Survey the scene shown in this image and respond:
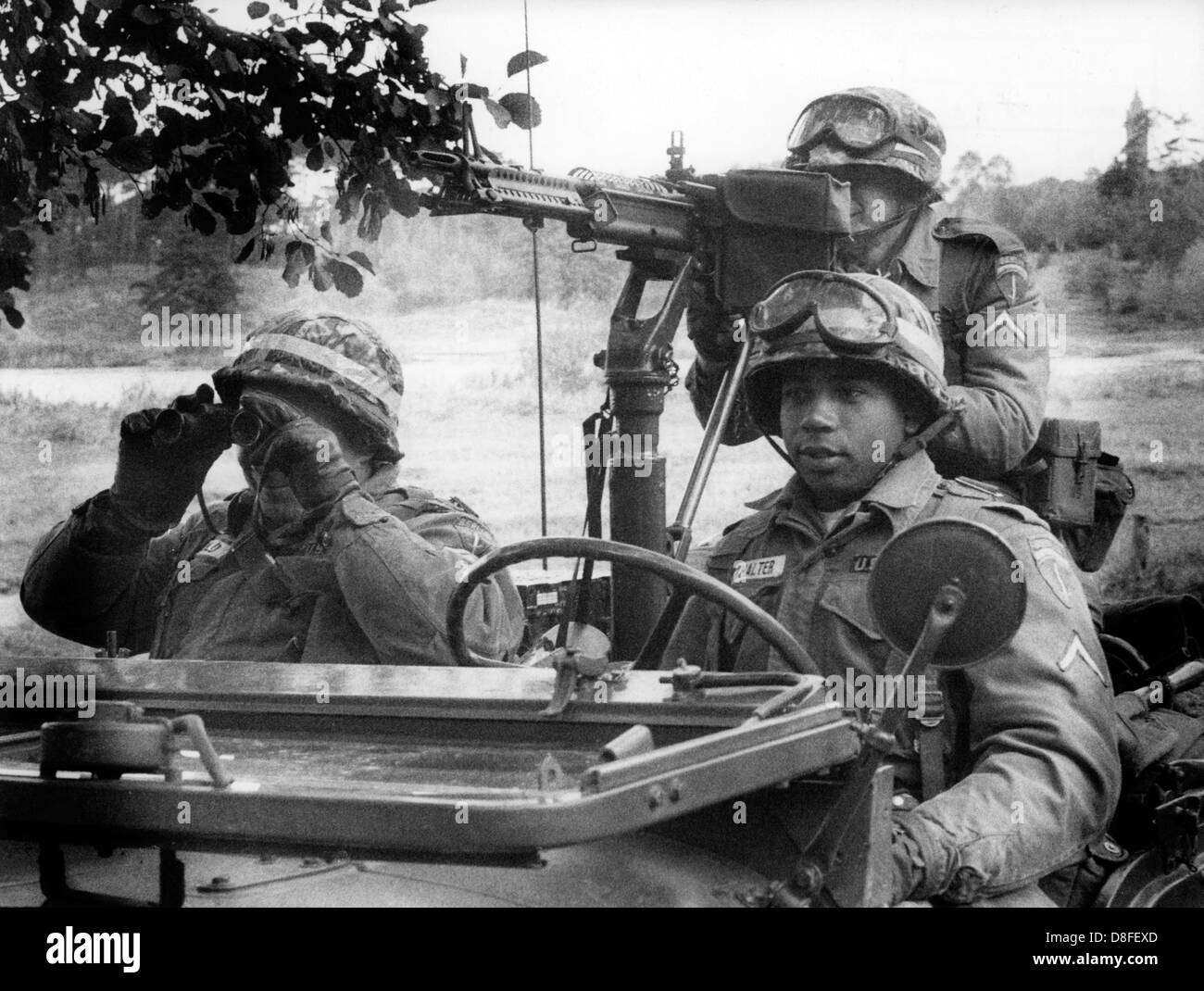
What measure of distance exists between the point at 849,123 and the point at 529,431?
258 cm

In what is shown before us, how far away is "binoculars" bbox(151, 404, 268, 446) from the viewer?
4.54 meters

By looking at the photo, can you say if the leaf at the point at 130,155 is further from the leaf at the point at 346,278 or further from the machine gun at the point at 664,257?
the machine gun at the point at 664,257

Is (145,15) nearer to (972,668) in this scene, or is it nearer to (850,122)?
(850,122)

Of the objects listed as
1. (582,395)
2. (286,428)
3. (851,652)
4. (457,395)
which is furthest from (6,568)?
(851,652)

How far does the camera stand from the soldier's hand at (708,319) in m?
5.88

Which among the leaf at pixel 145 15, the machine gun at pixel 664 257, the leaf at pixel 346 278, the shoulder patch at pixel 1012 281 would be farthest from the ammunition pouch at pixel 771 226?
the leaf at pixel 145 15

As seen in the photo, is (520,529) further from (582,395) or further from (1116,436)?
(1116,436)

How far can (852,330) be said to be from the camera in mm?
4062

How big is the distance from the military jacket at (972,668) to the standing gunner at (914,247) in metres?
1.36

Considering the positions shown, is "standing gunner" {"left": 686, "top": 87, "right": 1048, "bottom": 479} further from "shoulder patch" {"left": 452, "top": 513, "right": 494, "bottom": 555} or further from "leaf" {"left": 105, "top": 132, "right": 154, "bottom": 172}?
"leaf" {"left": 105, "top": 132, "right": 154, "bottom": 172}

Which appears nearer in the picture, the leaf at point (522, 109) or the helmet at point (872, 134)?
the leaf at point (522, 109)

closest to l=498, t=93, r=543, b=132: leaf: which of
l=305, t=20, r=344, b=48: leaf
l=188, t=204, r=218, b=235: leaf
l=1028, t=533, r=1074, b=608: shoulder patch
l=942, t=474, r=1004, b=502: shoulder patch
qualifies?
l=305, t=20, r=344, b=48: leaf

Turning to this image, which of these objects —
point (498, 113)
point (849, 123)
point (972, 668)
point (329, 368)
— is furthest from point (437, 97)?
point (972, 668)

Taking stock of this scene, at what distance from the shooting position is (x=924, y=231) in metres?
5.77
